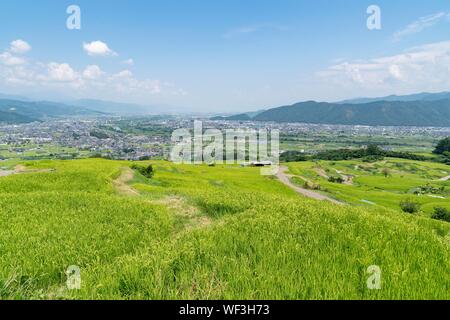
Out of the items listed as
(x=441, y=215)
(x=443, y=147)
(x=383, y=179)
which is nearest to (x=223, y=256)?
A: (x=441, y=215)

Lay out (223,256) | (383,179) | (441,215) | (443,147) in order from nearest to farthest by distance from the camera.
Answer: (223,256)
(441,215)
(383,179)
(443,147)

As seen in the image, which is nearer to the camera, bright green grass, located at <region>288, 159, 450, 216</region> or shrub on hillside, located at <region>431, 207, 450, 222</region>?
shrub on hillside, located at <region>431, 207, 450, 222</region>

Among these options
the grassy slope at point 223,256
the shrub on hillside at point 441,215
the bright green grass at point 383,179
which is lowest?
the bright green grass at point 383,179

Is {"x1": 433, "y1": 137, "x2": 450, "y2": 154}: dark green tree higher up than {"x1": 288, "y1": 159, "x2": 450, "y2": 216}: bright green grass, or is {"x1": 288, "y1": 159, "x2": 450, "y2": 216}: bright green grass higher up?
{"x1": 433, "y1": 137, "x2": 450, "y2": 154}: dark green tree

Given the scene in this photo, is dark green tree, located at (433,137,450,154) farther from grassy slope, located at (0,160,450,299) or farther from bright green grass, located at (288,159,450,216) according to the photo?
grassy slope, located at (0,160,450,299)

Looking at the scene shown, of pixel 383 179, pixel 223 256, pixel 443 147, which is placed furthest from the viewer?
pixel 443 147

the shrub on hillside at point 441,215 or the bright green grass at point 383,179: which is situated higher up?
the shrub on hillside at point 441,215

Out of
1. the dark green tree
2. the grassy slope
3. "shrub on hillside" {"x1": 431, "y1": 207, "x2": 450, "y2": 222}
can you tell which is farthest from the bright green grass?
the grassy slope

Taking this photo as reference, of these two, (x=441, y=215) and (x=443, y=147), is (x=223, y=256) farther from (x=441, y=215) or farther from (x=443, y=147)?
(x=443, y=147)

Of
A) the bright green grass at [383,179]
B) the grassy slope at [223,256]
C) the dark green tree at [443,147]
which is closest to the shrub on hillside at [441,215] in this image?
the bright green grass at [383,179]

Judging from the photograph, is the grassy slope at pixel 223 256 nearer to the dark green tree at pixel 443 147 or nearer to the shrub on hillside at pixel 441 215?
the shrub on hillside at pixel 441 215

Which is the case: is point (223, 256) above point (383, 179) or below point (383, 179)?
above
